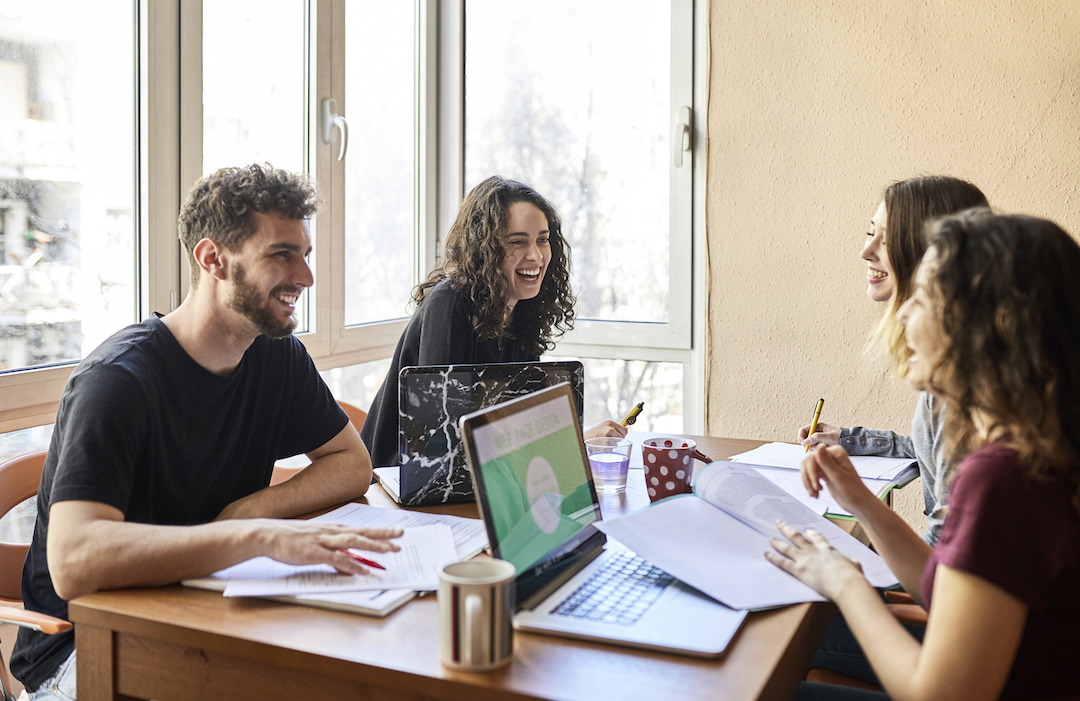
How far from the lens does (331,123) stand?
8.72 ft

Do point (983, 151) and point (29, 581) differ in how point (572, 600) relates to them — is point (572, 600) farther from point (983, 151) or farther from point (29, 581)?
point (983, 151)

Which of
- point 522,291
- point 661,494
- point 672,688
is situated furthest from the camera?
point 522,291

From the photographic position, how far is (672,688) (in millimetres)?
812

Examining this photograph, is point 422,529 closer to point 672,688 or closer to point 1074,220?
point 672,688

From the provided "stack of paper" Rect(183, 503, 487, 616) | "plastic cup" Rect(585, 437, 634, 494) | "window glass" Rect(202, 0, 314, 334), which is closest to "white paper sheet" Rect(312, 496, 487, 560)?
"stack of paper" Rect(183, 503, 487, 616)

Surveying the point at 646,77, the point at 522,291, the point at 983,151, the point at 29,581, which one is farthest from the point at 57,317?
the point at 983,151

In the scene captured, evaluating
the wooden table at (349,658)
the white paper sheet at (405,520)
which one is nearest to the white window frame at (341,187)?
the white paper sheet at (405,520)

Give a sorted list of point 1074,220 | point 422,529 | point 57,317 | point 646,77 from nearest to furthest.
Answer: point 422,529 → point 57,317 → point 1074,220 → point 646,77

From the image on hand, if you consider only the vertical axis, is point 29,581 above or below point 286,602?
below

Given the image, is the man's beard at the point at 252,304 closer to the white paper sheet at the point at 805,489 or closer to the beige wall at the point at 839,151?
the white paper sheet at the point at 805,489

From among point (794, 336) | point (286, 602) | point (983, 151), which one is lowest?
point (286, 602)

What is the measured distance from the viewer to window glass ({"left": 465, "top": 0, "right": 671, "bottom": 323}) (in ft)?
10.1

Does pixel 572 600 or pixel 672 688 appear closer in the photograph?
pixel 672 688

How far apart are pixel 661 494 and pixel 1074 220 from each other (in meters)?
1.83
